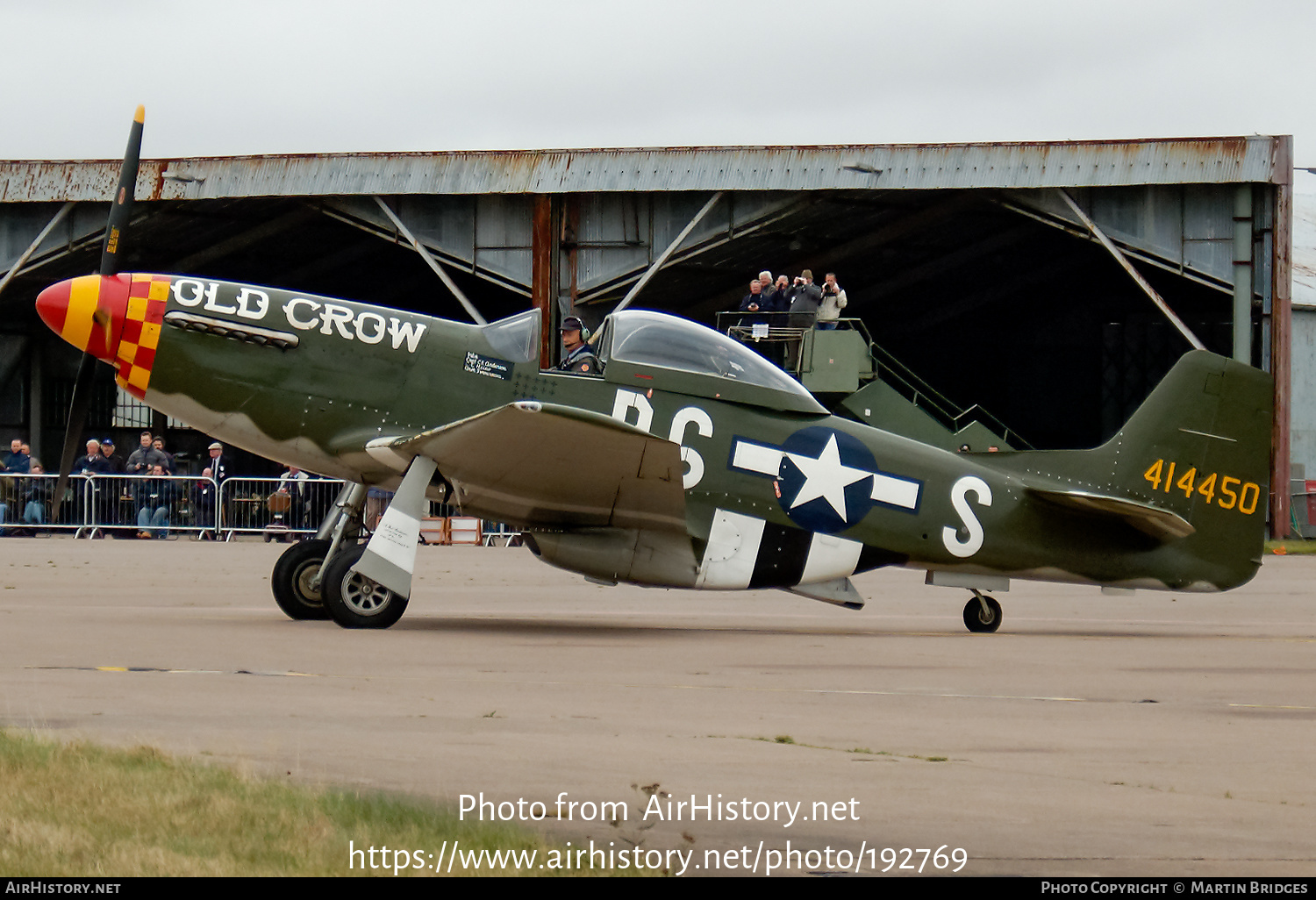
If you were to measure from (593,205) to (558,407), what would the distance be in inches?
725

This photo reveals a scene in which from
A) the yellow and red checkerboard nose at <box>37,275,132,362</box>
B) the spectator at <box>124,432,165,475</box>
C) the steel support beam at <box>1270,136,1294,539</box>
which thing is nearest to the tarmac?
the yellow and red checkerboard nose at <box>37,275,132,362</box>

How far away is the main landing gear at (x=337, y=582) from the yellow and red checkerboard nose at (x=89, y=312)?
1.96 m

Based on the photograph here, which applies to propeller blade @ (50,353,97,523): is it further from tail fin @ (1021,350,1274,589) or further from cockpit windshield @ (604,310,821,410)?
tail fin @ (1021,350,1274,589)

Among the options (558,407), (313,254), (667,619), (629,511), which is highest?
(313,254)

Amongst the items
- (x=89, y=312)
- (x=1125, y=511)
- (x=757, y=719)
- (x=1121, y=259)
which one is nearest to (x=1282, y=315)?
(x=1121, y=259)

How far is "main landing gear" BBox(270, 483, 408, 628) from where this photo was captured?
10430 mm

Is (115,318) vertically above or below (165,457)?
above

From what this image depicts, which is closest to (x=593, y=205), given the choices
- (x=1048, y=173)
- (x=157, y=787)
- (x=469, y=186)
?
(x=469, y=186)

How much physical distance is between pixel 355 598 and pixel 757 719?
15.0 ft

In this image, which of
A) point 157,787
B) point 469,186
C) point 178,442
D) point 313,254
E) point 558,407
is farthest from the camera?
point 178,442

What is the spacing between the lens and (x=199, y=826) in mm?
4027

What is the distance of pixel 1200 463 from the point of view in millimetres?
11906

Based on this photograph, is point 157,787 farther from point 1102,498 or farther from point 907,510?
point 1102,498

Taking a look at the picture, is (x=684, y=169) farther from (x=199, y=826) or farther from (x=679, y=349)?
(x=199, y=826)
